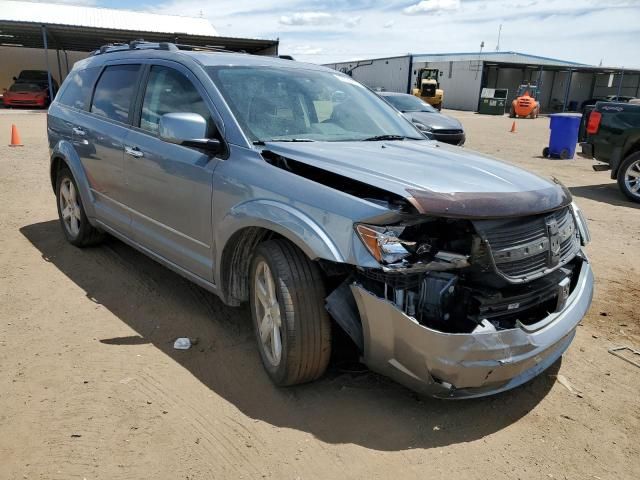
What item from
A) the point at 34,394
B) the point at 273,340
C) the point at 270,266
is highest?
the point at 270,266

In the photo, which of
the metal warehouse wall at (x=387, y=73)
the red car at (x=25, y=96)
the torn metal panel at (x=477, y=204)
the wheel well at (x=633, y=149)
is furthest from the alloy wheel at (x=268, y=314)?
the metal warehouse wall at (x=387, y=73)

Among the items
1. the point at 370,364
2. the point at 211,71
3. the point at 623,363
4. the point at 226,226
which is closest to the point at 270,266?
the point at 226,226

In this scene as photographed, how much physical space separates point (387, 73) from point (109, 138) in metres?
50.6

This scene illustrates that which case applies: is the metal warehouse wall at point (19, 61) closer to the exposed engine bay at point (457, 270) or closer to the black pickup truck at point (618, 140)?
the black pickup truck at point (618, 140)

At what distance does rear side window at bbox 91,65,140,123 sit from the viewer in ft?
14.4

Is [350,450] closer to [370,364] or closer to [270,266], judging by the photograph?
[370,364]

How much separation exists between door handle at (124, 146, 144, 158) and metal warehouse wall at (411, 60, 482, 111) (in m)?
44.0

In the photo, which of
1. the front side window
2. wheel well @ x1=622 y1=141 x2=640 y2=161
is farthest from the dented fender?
wheel well @ x1=622 y1=141 x2=640 y2=161

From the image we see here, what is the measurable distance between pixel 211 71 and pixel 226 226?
1138 mm

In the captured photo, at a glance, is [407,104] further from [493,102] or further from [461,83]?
[461,83]

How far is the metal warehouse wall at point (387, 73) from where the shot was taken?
4886 cm

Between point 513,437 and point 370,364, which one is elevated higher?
point 370,364

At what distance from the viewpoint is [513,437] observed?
2.79m

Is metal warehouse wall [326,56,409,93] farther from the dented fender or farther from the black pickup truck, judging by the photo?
the dented fender
